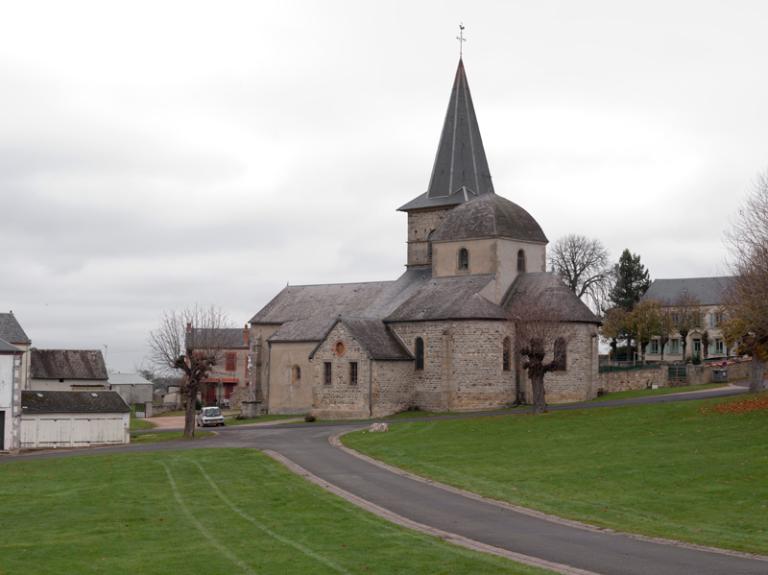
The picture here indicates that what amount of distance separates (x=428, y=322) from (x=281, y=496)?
35.8 metres

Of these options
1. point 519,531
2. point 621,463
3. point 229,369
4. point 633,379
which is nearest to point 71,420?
point 621,463

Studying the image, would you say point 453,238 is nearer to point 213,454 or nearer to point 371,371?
point 371,371

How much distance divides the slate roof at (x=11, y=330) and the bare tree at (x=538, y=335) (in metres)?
34.5

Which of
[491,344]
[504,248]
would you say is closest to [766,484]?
[491,344]

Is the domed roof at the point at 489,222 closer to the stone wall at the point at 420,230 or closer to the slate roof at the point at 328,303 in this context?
the slate roof at the point at 328,303

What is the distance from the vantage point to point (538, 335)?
52.3m

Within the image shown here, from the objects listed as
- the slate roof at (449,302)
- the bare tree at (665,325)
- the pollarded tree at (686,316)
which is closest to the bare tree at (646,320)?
the bare tree at (665,325)

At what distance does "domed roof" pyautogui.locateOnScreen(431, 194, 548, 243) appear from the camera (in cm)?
6359

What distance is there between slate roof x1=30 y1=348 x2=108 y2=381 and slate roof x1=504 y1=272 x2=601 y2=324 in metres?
33.9

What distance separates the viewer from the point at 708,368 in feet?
215

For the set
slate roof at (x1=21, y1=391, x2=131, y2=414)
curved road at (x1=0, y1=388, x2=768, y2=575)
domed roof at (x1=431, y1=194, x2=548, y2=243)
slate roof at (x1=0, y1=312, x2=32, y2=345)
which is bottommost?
curved road at (x1=0, y1=388, x2=768, y2=575)

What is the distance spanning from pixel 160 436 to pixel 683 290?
61.9 meters

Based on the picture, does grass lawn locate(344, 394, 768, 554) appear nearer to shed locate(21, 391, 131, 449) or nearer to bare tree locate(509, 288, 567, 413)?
bare tree locate(509, 288, 567, 413)

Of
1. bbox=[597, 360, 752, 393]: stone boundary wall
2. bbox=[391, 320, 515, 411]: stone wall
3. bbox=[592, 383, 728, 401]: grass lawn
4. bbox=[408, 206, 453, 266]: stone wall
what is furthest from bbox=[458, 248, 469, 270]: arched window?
bbox=[592, 383, 728, 401]: grass lawn
